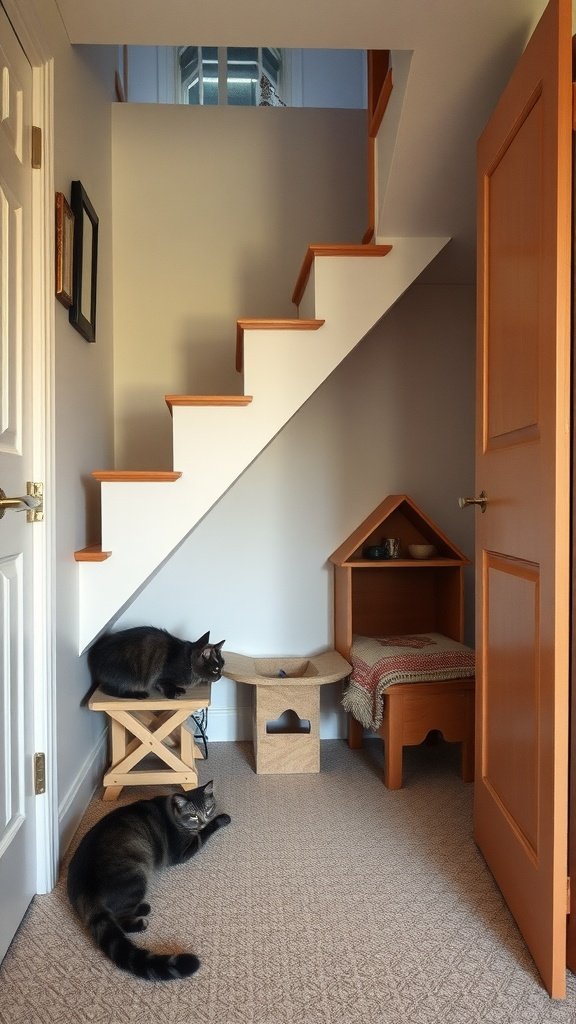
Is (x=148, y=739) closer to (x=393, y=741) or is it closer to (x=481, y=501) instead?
(x=393, y=741)

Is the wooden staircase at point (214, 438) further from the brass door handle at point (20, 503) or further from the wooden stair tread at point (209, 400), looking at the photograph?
the brass door handle at point (20, 503)

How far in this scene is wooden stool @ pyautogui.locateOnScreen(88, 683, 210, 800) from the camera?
237 centimetres

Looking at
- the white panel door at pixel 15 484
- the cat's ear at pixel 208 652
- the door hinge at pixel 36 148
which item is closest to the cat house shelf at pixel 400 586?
the cat's ear at pixel 208 652

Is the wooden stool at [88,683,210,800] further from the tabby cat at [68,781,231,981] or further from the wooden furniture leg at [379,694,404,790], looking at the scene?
the wooden furniture leg at [379,694,404,790]

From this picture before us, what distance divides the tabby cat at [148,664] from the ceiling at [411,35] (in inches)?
65.0

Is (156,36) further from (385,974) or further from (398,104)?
(385,974)

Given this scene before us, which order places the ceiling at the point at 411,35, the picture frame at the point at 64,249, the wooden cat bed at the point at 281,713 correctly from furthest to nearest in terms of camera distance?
the wooden cat bed at the point at 281,713 < the picture frame at the point at 64,249 < the ceiling at the point at 411,35

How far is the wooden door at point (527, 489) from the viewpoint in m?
1.41

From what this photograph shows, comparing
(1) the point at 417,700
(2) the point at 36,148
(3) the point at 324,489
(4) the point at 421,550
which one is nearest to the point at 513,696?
(1) the point at 417,700

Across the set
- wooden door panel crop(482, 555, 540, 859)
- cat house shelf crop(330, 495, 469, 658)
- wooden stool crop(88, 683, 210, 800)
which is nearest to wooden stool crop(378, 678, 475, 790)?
cat house shelf crop(330, 495, 469, 658)

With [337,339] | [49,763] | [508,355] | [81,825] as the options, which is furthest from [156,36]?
[81,825]

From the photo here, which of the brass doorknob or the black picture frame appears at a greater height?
the black picture frame

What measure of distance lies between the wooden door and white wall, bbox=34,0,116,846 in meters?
1.14

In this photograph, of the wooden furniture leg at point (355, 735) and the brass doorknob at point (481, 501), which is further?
the wooden furniture leg at point (355, 735)
